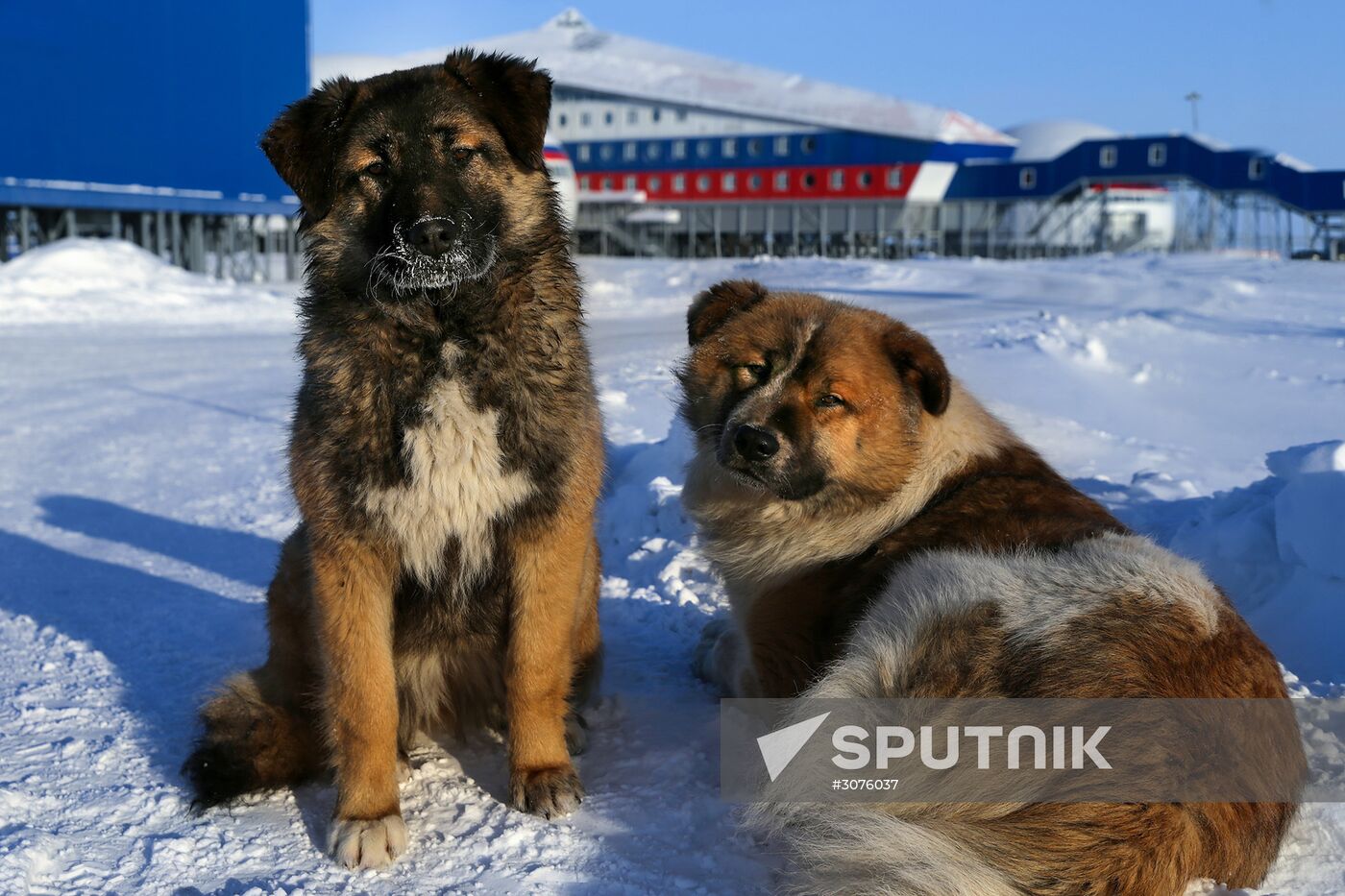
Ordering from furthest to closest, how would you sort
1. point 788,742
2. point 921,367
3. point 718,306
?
point 718,306
point 921,367
point 788,742

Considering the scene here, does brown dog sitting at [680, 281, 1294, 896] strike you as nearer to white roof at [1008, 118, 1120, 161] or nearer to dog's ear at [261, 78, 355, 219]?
dog's ear at [261, 78, 355, 219]

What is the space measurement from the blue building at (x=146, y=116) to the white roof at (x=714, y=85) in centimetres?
1663

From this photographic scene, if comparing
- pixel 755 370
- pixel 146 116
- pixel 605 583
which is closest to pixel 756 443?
pixel 755 370

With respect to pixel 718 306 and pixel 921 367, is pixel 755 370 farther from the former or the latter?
pixel 921 367

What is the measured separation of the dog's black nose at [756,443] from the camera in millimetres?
3371

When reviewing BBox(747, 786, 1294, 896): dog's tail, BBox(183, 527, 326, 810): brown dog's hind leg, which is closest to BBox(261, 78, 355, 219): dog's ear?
BBox(183, 527, 326, 810): brown dog's hind leg

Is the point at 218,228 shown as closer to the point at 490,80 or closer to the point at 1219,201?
the point at 490,80

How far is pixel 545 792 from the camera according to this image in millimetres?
3020

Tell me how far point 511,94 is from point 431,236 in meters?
0.69

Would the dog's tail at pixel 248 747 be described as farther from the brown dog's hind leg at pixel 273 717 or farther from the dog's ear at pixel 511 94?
the dog's ear at pixel 511 94

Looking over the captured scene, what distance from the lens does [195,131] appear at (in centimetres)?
2750

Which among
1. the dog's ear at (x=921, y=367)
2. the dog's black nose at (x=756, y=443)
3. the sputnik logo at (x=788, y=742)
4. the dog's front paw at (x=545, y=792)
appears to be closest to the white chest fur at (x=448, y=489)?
the dog's front paw at (x=545, y=792)

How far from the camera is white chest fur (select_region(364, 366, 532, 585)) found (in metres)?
2.85

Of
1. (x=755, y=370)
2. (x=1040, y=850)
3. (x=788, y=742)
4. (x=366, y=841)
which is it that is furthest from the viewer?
(x=755, y=370)
